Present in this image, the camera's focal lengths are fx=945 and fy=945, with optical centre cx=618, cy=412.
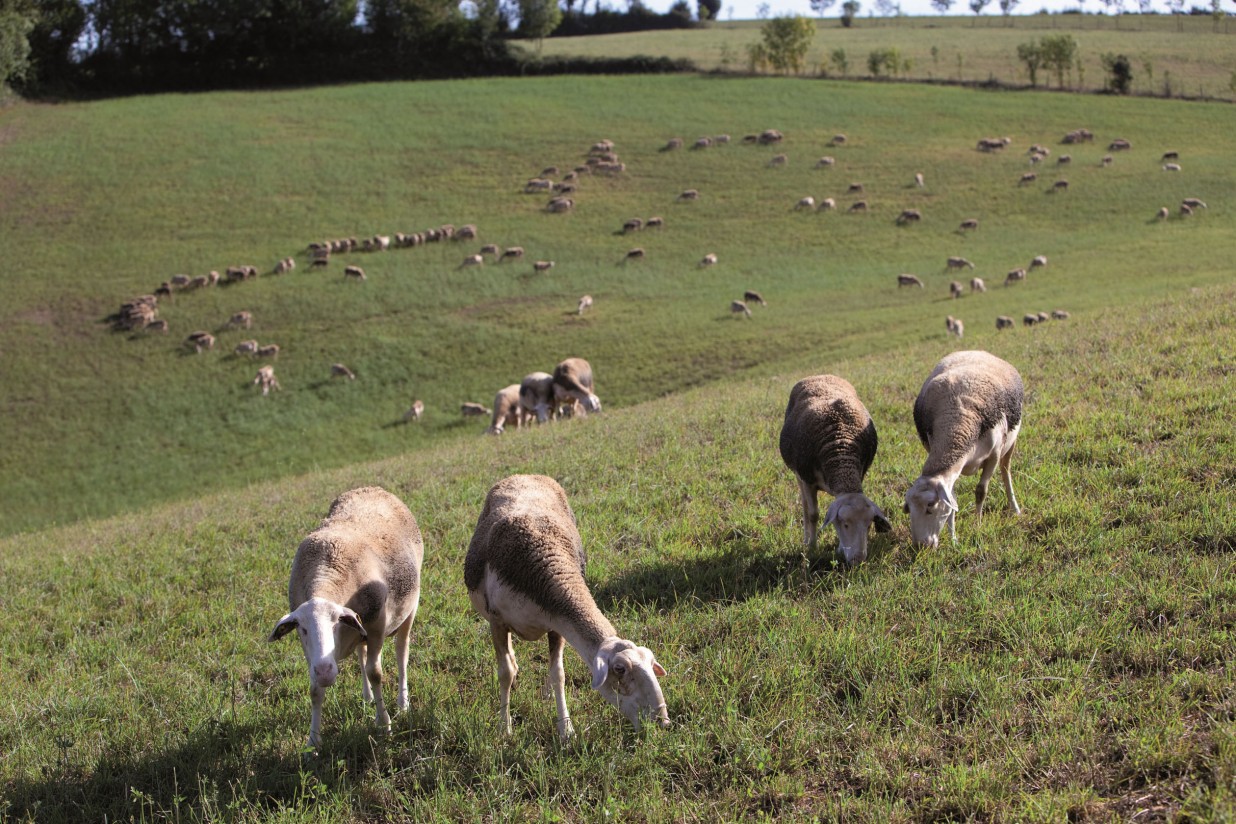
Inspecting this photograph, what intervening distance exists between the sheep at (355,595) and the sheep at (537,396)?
18.5m

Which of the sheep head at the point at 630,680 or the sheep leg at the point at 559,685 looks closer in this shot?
the sheep head at the point at 630,680

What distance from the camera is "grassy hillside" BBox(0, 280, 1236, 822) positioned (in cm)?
608

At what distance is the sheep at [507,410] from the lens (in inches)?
1085

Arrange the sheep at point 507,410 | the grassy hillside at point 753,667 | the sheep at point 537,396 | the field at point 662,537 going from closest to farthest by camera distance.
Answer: the grassy hillside at point 753,667 → the field at point 662,537 → the sheep at point 507,410 → the sheep at point 537,396

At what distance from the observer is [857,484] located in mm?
9688

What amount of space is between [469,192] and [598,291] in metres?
15.3

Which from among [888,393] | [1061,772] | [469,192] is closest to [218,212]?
[469,192]

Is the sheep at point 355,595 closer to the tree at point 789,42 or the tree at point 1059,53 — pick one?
the tree at point 1059,53

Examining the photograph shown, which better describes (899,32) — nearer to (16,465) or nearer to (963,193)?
(963,193)

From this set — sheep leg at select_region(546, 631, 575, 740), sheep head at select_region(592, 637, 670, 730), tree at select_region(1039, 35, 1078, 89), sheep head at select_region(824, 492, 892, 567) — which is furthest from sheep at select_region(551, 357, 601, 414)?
tree at select_region(1039, 35, 1078, 89)

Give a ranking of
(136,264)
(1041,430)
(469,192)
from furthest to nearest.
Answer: (469,192)
(136,264)
(1041,430)

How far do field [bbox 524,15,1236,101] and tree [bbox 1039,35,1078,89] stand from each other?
3.99 feet

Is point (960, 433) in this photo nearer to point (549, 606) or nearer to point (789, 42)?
point (549, 606)

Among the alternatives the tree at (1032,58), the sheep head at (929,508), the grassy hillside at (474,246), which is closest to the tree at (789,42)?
the grassy hillside at (474,246)
